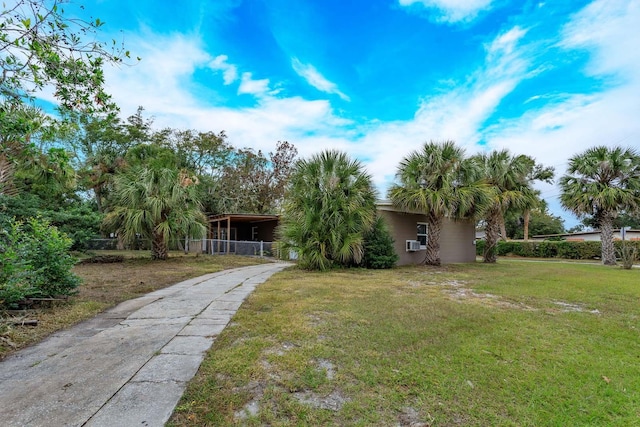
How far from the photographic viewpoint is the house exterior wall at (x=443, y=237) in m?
14.2

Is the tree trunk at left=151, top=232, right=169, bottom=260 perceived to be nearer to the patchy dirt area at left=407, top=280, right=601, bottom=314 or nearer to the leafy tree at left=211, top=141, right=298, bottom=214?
the patchy dirt area at left=407, top=280, right=601, bottom=314

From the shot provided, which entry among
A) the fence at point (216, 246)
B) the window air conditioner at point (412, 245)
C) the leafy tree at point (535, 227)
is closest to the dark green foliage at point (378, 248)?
the window air conditioner at point (412, 245)

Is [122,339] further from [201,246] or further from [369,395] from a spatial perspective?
[201,246]

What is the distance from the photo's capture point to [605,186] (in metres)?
15.3

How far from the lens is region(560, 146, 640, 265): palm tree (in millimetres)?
14805

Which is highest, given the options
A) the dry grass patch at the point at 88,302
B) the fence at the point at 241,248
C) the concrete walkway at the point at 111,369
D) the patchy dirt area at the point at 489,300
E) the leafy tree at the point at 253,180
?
the leafy tree at the point at 253,180

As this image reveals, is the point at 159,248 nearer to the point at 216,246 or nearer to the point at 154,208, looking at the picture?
the point at 154,208

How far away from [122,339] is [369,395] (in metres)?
2.92

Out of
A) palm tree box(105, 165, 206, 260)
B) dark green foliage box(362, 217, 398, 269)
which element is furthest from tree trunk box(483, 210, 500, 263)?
palm tree box(105, 165, 206, 260)

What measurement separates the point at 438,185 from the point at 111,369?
11918 mm

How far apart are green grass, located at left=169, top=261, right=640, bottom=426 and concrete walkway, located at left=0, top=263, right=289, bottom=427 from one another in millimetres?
243

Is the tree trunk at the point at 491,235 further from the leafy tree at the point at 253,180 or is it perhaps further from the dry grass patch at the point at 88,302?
the leafy tree at the point at 253,180

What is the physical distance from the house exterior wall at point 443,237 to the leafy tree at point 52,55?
10.9 m

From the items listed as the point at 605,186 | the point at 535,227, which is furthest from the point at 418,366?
the point at 535,227
